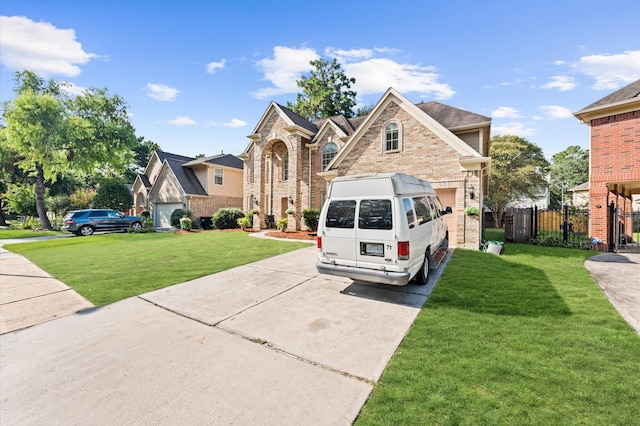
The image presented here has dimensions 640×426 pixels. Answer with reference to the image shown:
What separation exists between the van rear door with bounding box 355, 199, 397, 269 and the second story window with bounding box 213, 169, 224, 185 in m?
24.2

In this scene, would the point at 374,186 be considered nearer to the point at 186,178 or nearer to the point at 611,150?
the point at 611,150

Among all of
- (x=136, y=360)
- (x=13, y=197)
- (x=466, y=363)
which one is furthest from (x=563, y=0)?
(x=13, y=197)

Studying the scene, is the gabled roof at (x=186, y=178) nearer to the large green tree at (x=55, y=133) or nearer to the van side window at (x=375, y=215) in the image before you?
the large green tree at (x=55, y=133)

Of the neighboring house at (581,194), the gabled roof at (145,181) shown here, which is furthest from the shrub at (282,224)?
the neighboring house at (581,194)

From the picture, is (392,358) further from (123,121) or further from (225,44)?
(123,121)

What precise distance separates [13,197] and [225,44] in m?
32.7

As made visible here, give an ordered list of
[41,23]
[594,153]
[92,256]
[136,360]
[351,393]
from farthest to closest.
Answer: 1. [594,153]
2. [92,256]
3. [41,23]
4. [136,360]
5. [351,393]

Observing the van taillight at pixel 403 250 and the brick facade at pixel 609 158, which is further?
the brick facade at pixel 609 158

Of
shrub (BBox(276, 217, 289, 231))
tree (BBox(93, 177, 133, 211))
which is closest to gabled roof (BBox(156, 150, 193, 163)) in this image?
tree (BBox(93, 177, 133, 211))

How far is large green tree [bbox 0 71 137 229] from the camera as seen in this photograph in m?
22.3

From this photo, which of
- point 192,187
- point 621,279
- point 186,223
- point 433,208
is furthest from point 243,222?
point 621,279

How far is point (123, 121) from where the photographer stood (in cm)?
3912

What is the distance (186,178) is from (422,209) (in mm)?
24986

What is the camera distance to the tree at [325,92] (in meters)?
39.4
